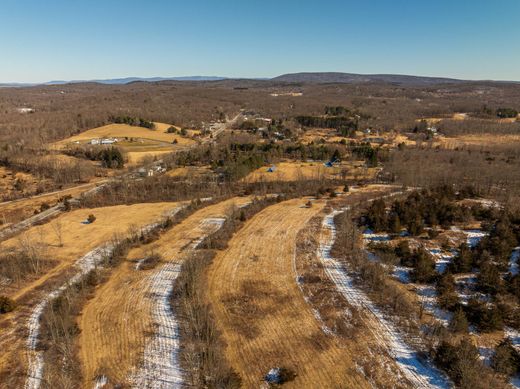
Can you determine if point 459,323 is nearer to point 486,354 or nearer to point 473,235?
point 486,354

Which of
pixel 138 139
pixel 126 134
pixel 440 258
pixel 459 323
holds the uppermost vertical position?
pixel 126 134

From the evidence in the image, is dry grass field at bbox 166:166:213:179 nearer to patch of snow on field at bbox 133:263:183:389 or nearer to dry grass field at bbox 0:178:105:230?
dry grass field at bbox 0:178:105:230

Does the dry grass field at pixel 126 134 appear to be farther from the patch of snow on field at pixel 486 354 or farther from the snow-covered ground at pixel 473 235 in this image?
the patch of snow on field at pixel 486 354

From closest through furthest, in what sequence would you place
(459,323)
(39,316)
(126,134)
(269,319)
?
(459,323)
(269,319)
(39,316)
(126,134)

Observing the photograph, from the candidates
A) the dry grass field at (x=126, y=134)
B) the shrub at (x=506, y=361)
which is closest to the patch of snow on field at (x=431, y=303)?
the shrub at (x=506, y=361)

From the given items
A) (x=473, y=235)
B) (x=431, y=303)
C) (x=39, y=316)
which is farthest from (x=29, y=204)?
(x=473, y=235)

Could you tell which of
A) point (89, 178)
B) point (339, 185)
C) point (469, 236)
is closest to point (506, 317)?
point (469, 236)

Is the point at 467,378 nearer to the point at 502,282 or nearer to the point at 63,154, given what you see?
the point at 502,282

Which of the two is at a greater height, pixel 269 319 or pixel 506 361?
pixel 506 361
